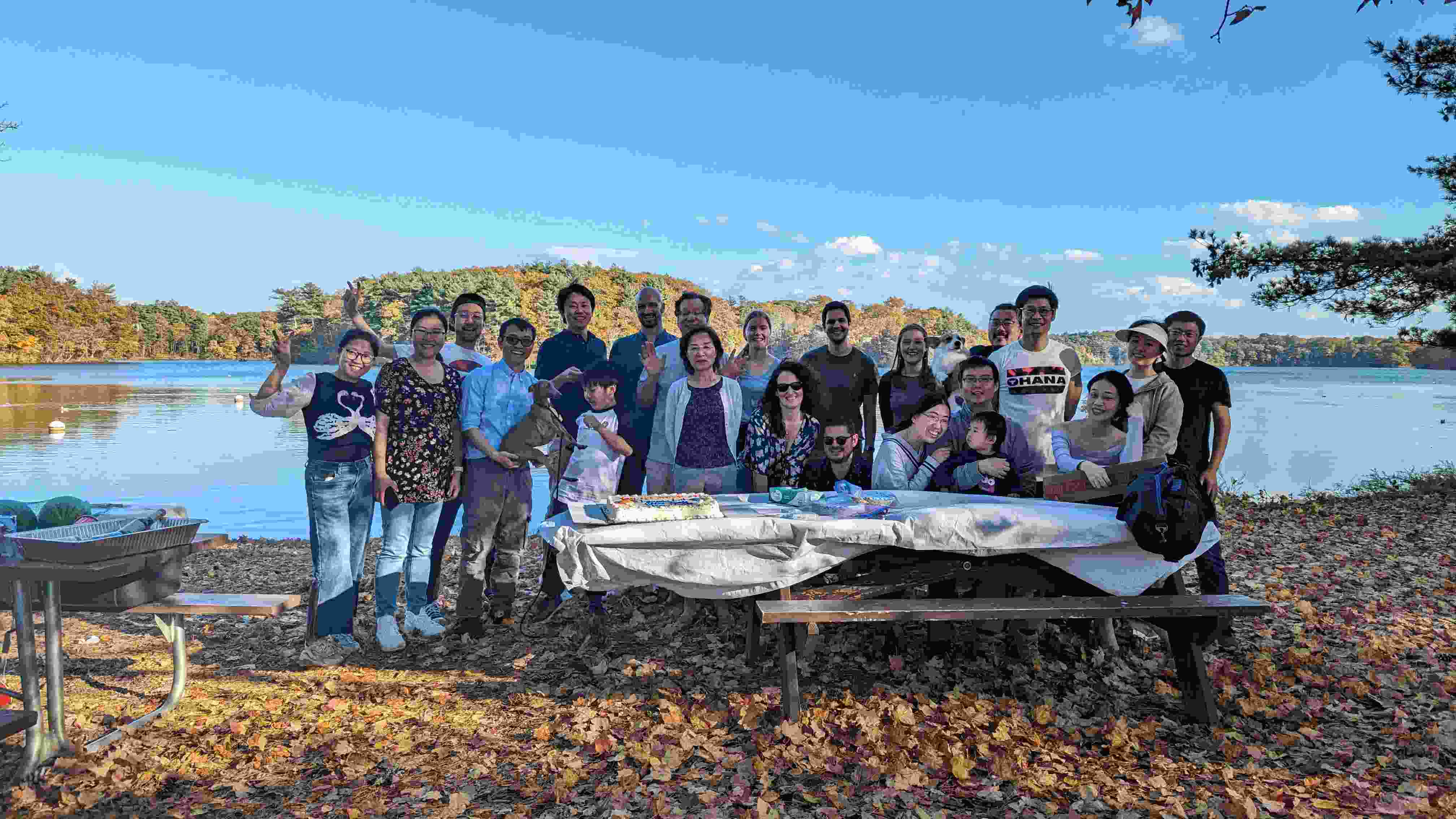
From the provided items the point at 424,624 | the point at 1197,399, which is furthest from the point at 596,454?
the point at 1197,399

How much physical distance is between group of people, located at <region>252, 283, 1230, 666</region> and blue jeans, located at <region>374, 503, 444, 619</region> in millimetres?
12

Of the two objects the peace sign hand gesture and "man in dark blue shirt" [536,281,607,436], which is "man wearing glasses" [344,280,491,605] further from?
the peace sign hand gesture

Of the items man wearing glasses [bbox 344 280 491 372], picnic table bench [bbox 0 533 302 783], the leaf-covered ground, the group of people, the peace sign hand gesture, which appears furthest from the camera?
the peace sign hand gesture

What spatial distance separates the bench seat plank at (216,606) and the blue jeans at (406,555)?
765 millimetres

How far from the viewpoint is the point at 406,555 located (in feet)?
16.9

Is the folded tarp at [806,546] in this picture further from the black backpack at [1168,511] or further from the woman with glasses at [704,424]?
the woman with glasses at [704,424]

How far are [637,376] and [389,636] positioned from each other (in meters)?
2.55

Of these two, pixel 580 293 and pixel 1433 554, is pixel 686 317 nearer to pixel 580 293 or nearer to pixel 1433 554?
pixel 580 293

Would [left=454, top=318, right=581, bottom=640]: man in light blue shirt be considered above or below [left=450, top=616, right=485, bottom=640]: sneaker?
above

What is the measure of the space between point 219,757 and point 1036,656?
4354 millimetres

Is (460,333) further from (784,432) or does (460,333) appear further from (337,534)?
(784,432)

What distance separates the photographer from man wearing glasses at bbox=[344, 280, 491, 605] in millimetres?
5426

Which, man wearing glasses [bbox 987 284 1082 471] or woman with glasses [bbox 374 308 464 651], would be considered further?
man wearing glasses [bbox 987 284 1082 471]

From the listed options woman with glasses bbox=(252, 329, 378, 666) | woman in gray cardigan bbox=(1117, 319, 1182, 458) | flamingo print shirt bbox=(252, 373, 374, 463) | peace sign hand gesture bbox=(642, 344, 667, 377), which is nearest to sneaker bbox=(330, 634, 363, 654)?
woman with glasses bbox=(252, 329, 378, 666)
